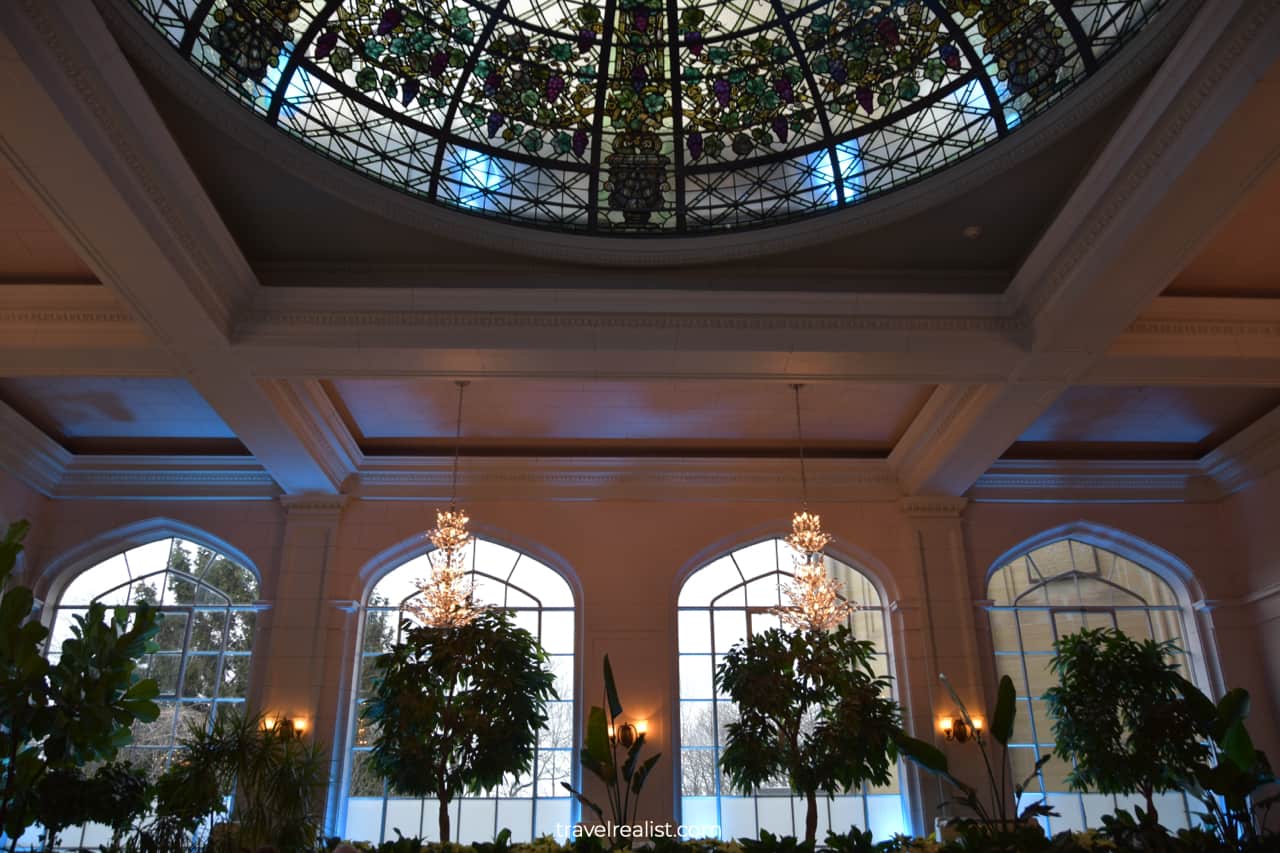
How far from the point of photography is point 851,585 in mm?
11766

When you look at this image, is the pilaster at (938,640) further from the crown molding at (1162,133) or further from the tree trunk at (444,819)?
the tree trunk at (444,819)

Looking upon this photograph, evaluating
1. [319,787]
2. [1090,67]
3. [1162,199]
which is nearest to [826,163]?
[1090,67]

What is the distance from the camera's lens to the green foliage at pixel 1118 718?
8.93 m

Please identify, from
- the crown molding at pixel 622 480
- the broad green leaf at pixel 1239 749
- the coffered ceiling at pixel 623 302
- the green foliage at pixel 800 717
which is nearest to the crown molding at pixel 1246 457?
the coffered ceiling at pixel 623 302

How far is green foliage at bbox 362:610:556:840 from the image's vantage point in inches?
345

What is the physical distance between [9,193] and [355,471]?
535cm

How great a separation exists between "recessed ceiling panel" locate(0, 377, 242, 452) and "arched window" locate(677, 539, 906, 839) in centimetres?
588

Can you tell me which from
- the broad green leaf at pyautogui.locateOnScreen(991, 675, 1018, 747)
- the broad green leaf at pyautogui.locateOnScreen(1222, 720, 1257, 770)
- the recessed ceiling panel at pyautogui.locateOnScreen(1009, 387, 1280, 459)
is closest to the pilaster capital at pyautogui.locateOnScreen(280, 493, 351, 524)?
the broad green leaf at pyautogui.locateOnScreen(991, 675, 1018, 747)

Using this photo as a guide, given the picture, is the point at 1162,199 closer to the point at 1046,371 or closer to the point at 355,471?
the point at 1046,371

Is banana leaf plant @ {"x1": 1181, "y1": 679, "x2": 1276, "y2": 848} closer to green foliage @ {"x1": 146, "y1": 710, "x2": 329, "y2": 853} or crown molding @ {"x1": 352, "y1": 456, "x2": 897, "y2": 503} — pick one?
crown molding @ {"x1": 352, "y1": 456, "x2": 897, "y2": 503}

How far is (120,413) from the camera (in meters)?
10.5

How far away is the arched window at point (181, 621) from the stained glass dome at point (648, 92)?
6.49 metres

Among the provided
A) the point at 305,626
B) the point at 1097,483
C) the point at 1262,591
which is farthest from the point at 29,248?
the point at 1262,591

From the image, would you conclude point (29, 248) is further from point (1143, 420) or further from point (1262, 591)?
point (1262, 591)
